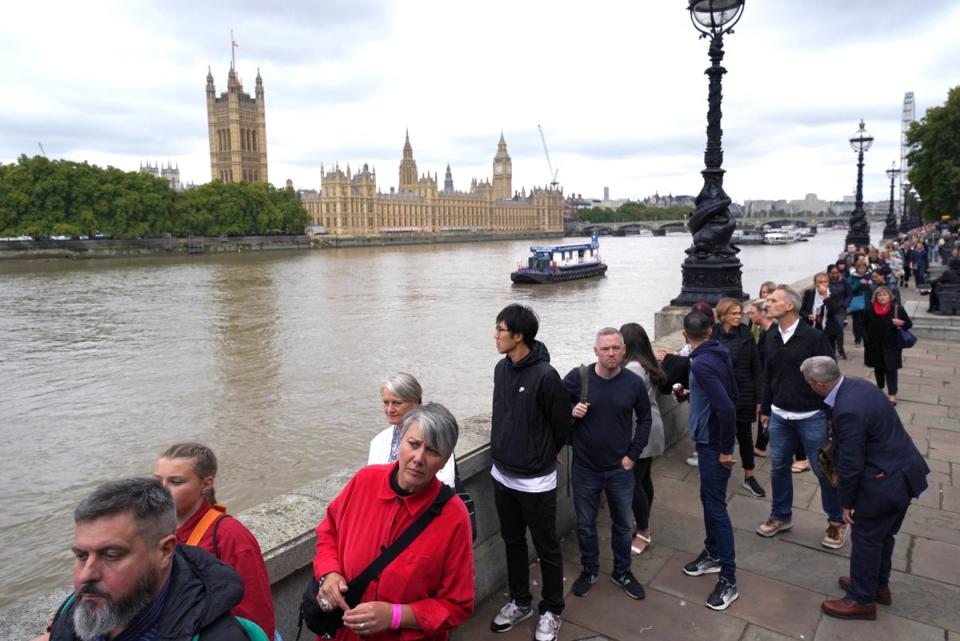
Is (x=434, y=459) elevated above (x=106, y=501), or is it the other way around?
(x=106, y=501)

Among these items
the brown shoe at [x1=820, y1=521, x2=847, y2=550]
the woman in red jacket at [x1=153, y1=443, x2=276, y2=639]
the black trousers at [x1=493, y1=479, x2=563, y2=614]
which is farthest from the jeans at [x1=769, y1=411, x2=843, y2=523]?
the woman in red jacket at [x1=153, y1=443, x2=276, y2=639]

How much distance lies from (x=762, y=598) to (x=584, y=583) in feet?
2.93

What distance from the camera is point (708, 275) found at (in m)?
7.90

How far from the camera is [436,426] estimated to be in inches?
80.0

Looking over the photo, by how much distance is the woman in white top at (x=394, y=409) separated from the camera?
8.49 ft

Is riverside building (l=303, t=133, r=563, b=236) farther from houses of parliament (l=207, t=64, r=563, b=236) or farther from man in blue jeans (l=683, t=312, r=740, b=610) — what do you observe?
man in blue jeans (l=683, t=312, r=740, b=610)

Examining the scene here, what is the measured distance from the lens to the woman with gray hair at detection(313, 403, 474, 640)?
6.32ft

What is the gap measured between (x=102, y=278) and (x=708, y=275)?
39.0 m

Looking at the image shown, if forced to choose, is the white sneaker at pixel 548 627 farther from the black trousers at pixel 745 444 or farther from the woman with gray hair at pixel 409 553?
the black trousers at pixel 745 444

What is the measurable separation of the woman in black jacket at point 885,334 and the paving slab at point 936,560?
334cm

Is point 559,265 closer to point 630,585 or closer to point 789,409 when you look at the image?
point 789,409

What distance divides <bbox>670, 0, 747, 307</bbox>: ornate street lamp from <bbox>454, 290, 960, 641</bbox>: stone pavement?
3.26 meters

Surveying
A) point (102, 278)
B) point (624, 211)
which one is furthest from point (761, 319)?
point (624, 211)

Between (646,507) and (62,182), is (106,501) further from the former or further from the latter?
(62,182)
